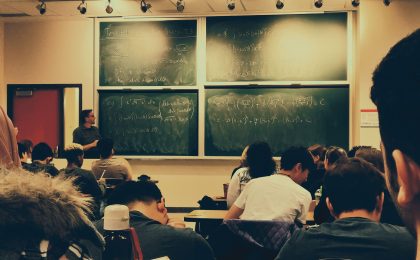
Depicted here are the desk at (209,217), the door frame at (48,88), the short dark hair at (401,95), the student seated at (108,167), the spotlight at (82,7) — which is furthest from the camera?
the door frame at (48,88)

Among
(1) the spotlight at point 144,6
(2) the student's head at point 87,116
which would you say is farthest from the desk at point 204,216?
(2) the student's head at point 87,116

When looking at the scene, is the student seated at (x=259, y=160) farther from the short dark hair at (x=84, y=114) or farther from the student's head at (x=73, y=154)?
the short dark hair at (x=84, y=114)

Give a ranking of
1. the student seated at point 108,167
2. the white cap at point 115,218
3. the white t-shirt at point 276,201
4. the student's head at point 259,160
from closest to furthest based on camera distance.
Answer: the white cap at point 115,218 → the white t-shirt at point 276,201 → the student's head at point 259,160 → the student seated at point 108,167

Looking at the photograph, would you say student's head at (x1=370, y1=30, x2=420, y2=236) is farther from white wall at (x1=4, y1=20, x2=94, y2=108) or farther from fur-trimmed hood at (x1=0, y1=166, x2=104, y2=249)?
white wall at (x1=4, y1=20, x2=94, y2=108)

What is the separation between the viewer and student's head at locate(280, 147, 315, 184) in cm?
402

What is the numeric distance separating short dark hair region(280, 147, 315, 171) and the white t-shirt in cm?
42

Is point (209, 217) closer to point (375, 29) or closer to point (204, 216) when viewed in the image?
point (204, 216)

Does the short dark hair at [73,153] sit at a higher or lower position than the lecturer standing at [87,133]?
lower

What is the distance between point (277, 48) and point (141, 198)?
17.3 feet

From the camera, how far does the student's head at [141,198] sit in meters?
2.81

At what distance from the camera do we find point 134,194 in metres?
2.82

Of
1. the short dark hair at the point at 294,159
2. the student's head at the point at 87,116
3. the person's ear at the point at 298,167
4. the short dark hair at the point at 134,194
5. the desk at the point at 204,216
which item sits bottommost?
the desk at the point at 204,216

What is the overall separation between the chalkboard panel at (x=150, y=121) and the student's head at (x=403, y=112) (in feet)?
23.8

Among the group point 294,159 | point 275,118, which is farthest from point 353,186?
point 275,118
